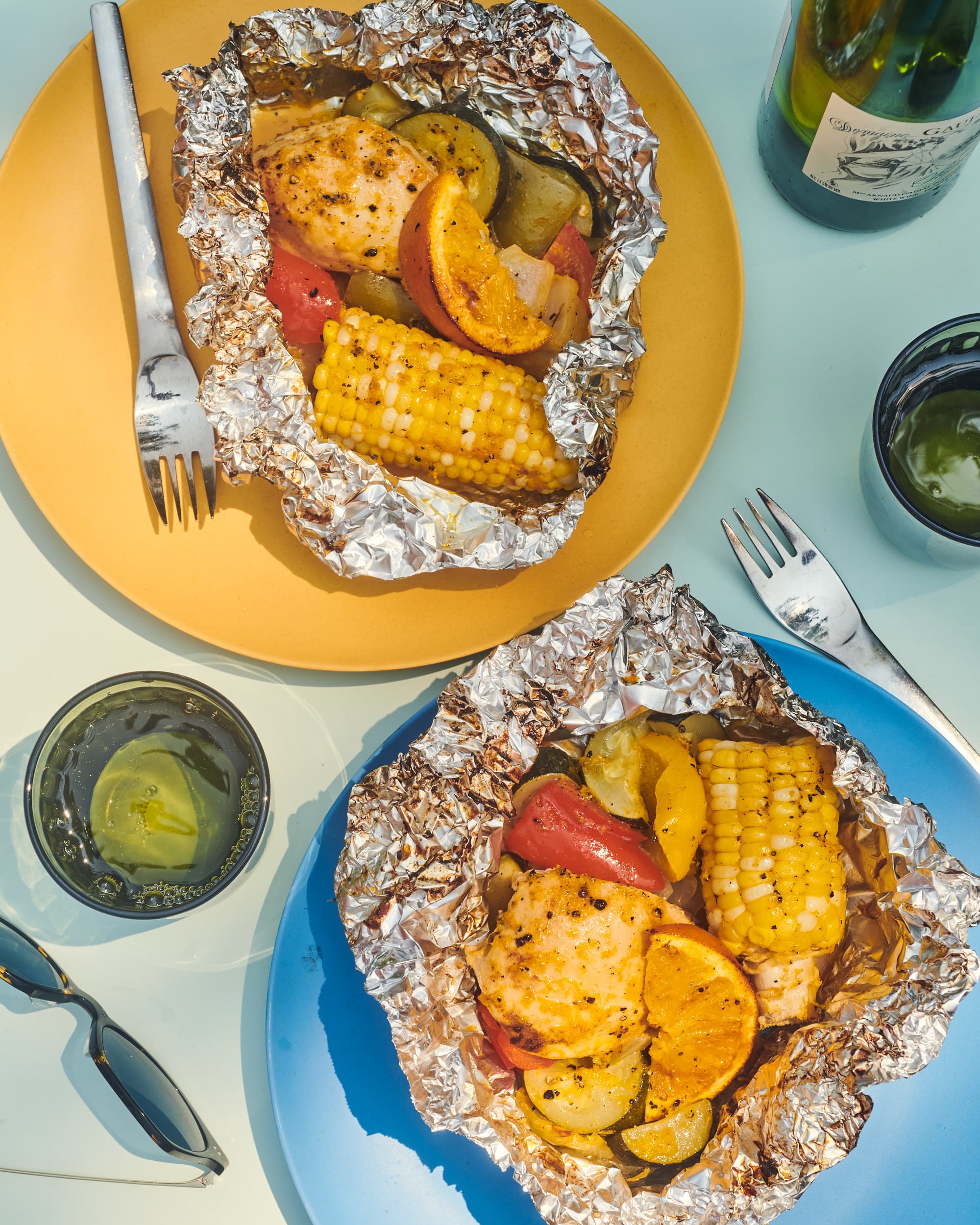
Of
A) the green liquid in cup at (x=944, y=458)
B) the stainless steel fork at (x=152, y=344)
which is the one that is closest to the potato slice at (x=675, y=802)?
the green liquid in cup at (x=944, y=458)

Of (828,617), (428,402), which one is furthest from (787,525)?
(428,402)

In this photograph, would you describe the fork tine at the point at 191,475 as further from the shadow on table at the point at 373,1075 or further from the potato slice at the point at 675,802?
the potato slice at the point at 675,802

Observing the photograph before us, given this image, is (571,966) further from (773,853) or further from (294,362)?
(294,362)

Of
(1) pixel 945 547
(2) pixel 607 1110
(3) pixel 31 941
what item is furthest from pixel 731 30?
(3) pixel 31 941

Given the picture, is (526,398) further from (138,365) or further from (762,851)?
(762,851)

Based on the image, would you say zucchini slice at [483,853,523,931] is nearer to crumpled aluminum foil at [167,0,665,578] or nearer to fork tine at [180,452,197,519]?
crumpled aluminum foil at [167,0,665,578]

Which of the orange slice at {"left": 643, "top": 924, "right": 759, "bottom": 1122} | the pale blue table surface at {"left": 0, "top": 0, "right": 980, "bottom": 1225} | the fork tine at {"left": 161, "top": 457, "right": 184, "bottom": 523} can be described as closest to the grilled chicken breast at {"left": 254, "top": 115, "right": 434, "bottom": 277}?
the pale blue table surface at {"left": 0, "top": 0, "right": 980, "bottom": 1225}
